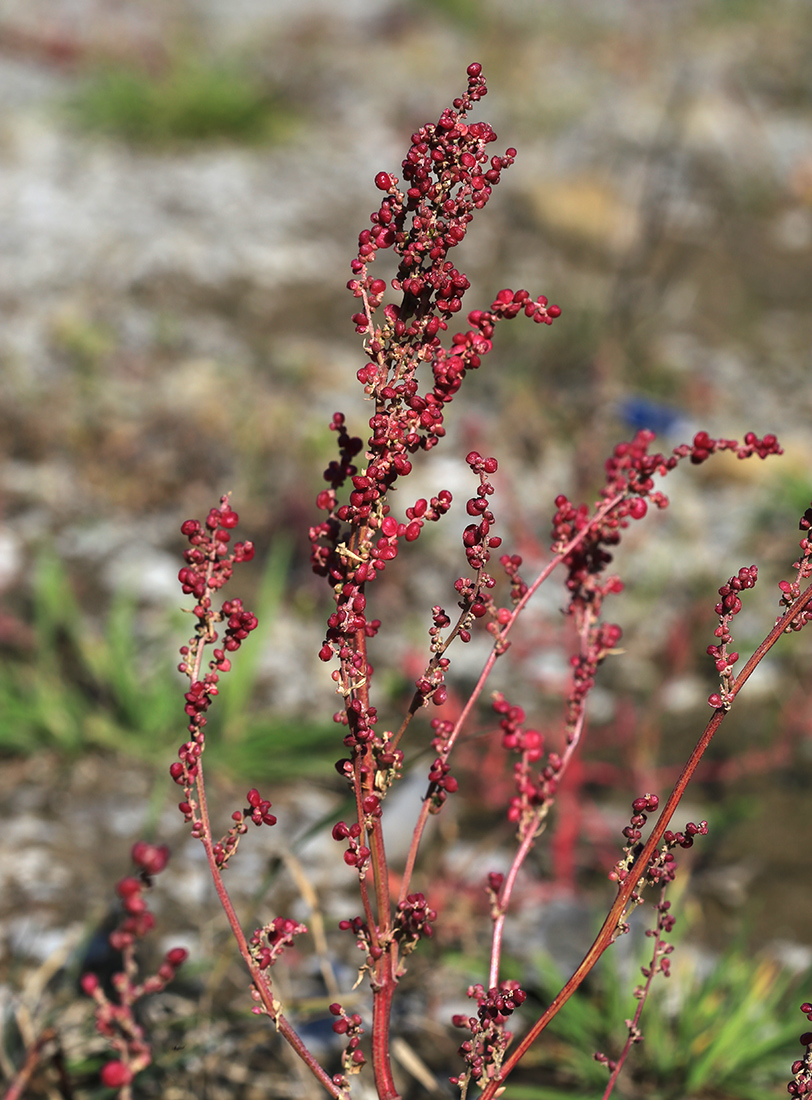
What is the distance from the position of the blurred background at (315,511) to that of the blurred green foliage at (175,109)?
0.11 feet

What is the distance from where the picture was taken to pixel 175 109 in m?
8.39

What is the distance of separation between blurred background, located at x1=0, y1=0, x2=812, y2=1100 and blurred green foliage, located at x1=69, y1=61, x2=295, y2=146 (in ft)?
0.11

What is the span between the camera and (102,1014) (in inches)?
33.2

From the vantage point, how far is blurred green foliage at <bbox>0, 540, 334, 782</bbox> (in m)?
3.03

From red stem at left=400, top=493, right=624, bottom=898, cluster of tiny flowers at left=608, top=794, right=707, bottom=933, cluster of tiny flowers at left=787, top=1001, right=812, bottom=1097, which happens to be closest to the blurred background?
red stem at left=400, top=493, right=624, bottom=898

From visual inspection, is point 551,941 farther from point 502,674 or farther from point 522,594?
point 522,594

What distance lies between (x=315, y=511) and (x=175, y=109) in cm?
548

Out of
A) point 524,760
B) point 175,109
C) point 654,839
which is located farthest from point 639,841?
point 175,109

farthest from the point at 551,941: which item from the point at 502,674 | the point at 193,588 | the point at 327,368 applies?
the point at 327,368

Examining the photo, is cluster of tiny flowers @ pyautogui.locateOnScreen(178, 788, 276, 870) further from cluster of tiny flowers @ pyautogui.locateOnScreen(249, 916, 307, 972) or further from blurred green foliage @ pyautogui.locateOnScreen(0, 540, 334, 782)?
blurred green foliage @ pyautogui.locateOnScreen(0, 540, 334, 782)

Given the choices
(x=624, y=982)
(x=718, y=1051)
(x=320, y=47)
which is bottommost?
(x=718, y=1051)

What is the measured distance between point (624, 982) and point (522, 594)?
4.77ft

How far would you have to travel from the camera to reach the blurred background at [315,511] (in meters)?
2.36

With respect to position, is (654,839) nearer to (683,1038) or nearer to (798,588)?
(798,588)
